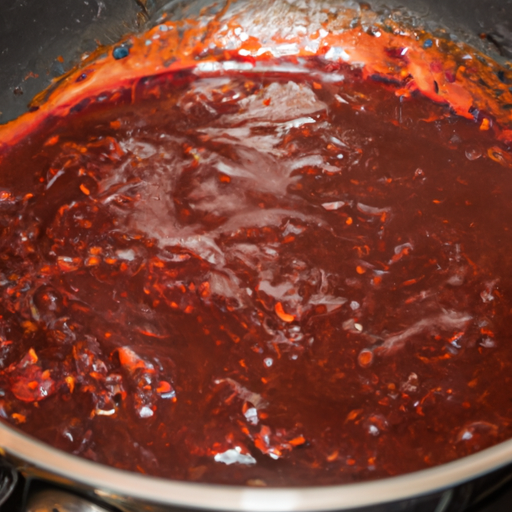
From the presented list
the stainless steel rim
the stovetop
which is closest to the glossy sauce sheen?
the stovetop

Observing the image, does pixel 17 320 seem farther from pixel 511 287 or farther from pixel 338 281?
pixel 511 287

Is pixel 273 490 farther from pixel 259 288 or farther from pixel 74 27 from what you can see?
pixel 74 27

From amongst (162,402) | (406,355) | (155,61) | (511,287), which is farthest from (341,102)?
(162,402)

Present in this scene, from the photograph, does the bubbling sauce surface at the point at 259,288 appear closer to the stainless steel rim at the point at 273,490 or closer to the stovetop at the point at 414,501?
the stovetop at the point at 414,501

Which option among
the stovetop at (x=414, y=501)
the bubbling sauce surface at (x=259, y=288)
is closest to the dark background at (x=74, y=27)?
the bubbling sauce surface at (x=259, y=288)

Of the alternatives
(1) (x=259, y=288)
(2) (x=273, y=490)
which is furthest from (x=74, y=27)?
(2) (x=273, y=490)

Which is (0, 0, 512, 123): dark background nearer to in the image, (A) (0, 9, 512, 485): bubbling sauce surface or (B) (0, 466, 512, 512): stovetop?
(A) (0, 9, 512, 485): bubbling sauce surface
